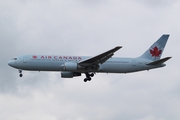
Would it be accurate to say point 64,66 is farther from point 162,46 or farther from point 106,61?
point 162,46

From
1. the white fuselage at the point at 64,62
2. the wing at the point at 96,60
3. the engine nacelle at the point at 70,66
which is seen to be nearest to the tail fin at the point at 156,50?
the white fuselage at the point at 64,62

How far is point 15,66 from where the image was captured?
69.2m

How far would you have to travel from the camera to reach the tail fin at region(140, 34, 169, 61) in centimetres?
7475

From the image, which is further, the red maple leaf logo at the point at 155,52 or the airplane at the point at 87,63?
the red maple leaf logo at the point at 155,52

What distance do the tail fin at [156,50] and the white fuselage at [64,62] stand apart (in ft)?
5.36

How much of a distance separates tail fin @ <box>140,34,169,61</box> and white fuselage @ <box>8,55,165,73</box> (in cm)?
163

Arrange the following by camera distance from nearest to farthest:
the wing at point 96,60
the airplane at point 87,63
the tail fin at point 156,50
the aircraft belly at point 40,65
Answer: the wing at point 96,60 < the aircraft belly at point 40,65 < the airplane at point 87,63 < the tail fin at point 156,50

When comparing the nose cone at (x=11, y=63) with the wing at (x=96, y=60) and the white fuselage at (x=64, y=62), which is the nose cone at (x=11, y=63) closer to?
the white fuselage at (x=64, y=62)

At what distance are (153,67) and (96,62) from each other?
9.08 metres

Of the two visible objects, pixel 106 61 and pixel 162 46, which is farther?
pixel 162 46

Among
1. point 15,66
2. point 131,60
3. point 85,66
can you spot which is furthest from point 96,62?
point 15,66

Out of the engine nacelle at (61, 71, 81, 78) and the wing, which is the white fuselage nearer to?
the wing

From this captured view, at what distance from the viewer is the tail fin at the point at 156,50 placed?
245ft

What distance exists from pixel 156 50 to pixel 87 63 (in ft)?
40.9
